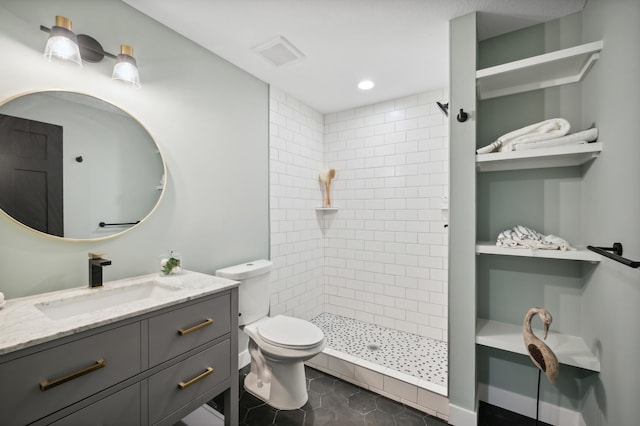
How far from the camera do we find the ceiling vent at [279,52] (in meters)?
1.94

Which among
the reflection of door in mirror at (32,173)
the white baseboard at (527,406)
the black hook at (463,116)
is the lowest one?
the white baseboard at (527,406)

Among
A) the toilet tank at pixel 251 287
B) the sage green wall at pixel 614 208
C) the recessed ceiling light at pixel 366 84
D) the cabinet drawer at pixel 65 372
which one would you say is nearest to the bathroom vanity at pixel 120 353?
the cabinet drawer at pixel 65 372

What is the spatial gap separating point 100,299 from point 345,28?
2077 mm

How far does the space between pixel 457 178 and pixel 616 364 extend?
42.7 inches

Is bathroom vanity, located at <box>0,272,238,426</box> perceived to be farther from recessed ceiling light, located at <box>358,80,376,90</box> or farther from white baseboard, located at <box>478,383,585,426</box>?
recessed ceiling light, located at <box>358,80,376,90</box>

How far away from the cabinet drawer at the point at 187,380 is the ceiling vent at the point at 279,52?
1932 mm

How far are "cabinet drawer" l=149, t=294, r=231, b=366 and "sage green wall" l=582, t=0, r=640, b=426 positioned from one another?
1709 millimetres

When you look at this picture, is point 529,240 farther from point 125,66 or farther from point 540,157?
point 125,66

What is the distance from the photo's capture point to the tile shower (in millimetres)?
2629

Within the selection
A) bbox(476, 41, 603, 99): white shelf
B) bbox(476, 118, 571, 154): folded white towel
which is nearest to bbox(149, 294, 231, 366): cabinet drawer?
bbox(476, 118, 571, 154): folded white towel

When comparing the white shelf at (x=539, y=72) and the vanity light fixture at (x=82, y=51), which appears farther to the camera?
the white shelf at (x=539, y=72)

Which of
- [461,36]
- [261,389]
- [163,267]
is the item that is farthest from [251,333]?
[461,36]

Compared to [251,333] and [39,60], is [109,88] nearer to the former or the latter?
[39,60]

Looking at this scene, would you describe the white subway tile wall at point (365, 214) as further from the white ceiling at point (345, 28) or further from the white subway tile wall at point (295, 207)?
the white ceiling at point (345, 28)
